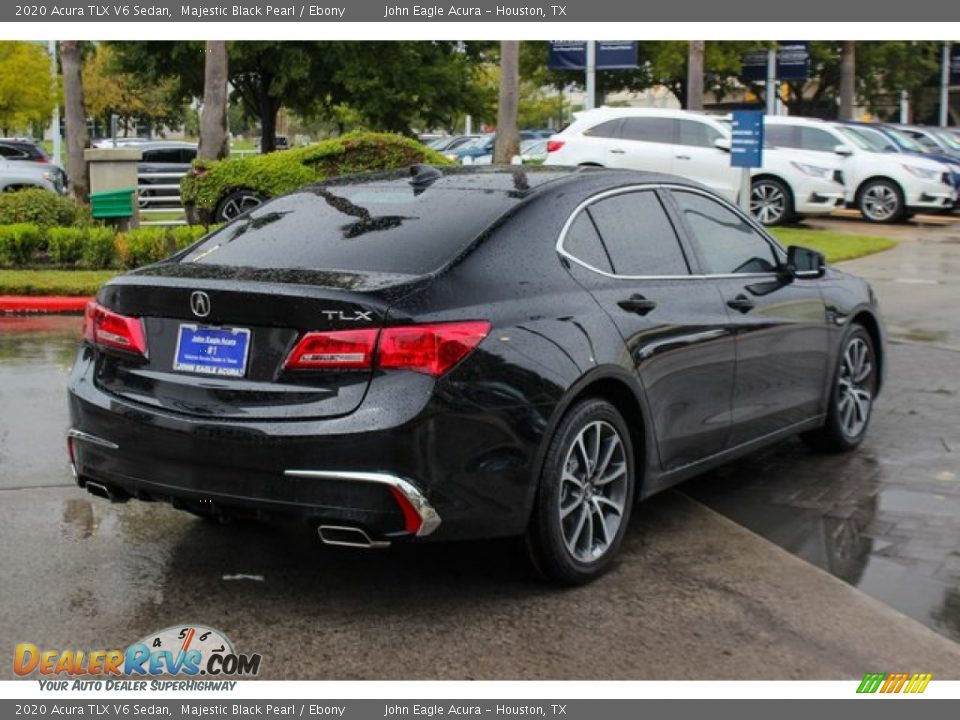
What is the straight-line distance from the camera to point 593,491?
16.2ft

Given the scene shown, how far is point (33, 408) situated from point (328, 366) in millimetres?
4253

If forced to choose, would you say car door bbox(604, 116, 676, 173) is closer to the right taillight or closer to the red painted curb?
the red painted curb

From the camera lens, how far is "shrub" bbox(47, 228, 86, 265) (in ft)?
46.7

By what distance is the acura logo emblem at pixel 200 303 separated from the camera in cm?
449

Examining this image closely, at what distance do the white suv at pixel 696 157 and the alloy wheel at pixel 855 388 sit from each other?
47.0 feet

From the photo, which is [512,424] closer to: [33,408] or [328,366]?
[328,366]

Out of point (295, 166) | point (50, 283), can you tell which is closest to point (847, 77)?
point (295, 166)

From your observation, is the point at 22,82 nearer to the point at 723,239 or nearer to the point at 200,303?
the point at 723,239

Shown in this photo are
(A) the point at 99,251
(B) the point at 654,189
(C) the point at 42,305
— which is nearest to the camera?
(B) the point at 654,189

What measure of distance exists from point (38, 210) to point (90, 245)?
1705 mm

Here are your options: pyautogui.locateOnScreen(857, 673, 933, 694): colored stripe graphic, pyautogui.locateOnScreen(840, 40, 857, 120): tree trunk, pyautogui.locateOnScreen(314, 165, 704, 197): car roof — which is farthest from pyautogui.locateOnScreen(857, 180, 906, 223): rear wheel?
pyautogui.locateOnScreen(857, 673, 933, 694): colored stripe graphic

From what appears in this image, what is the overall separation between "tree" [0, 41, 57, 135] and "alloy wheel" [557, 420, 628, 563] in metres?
34.8

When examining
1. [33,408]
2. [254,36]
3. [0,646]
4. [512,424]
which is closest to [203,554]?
[0,646]
